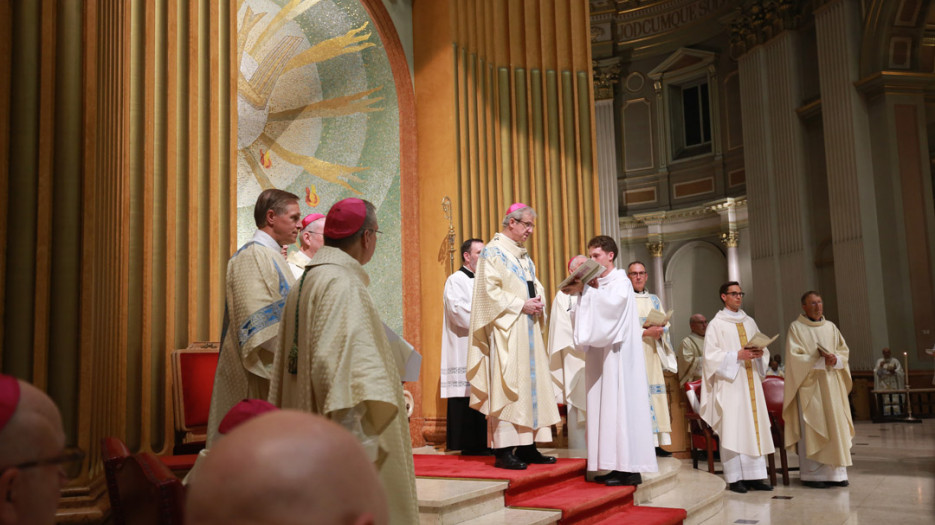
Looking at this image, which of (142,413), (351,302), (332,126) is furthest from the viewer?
(332,126)

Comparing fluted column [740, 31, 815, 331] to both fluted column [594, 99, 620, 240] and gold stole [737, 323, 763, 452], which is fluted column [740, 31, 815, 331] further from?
gold stole [737, 323, 763, 452]

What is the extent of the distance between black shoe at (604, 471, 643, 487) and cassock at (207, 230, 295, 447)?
105 inches

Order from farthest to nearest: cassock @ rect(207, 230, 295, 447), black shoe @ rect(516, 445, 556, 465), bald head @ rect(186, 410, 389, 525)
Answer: black shoe @ rect(516, 445, 556, 465) < cassock @ rect(207, 230, 295, 447) < bald head @ rect(186, 410, 389, 525)

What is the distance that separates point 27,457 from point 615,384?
4468mm

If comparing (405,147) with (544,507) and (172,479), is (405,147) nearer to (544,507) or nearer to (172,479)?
(544,507)

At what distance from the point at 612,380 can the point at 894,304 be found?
33.1 feet

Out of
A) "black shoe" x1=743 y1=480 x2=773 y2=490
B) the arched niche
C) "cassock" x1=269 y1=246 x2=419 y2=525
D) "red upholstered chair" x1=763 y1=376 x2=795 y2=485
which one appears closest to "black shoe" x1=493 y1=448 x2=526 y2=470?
"cassock" x1=269 y1=246 x2=419 y2=525

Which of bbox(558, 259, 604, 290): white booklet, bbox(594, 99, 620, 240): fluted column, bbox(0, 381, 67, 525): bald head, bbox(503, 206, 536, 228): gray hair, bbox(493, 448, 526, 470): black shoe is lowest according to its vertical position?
bbox(493, 448, 526, 470): black shoe

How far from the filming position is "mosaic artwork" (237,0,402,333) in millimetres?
6547

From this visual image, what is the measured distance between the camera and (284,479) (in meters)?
0.69

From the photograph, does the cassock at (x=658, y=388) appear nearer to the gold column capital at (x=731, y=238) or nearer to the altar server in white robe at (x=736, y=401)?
the altar server in white robe at (x=736, y=401)

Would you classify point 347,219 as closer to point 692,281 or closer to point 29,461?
point 29,461

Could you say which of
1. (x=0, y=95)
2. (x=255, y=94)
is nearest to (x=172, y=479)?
(x=0, y=95)

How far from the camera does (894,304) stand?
13.2 m
